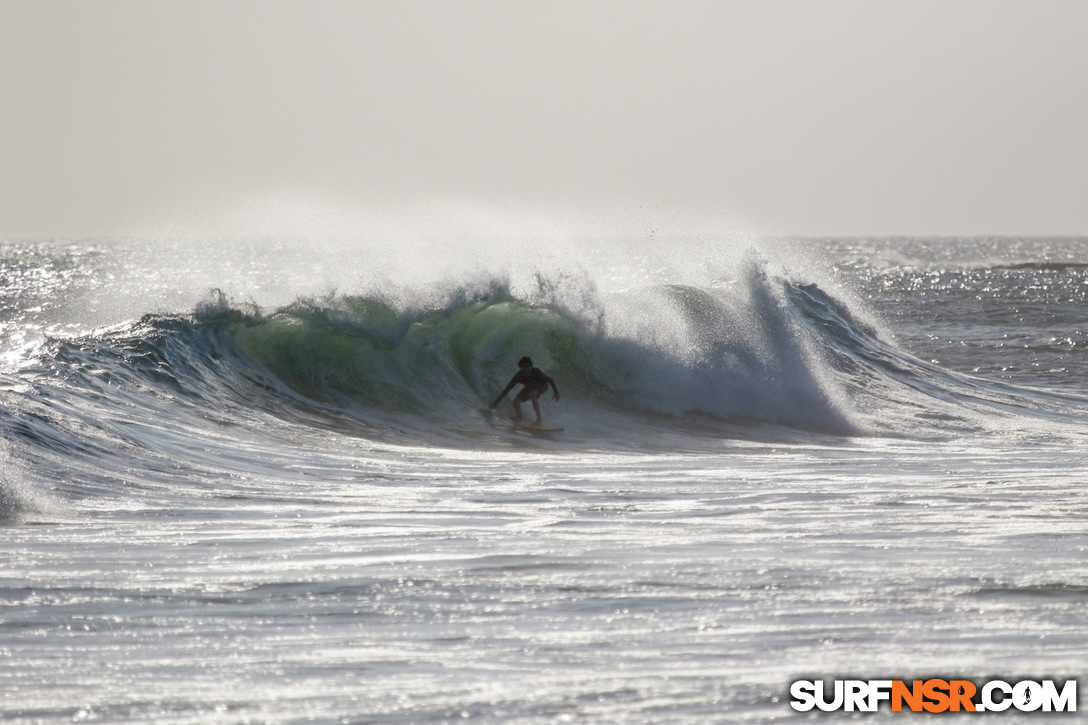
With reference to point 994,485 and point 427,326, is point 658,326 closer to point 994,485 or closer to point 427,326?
point 427,326

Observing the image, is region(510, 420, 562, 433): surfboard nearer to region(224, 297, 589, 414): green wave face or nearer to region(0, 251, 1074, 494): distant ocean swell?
region(0, 251, 1074, 494): distant ocean swell

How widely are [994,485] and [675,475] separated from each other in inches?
86.6

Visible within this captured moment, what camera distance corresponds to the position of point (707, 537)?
5.79 m

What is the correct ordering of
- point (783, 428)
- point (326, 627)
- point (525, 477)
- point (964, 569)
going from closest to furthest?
point (326, 627), point (964, 569), point (525, 477), point (783, 428)

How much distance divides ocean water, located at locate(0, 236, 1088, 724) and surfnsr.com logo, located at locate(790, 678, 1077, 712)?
87 millimetres

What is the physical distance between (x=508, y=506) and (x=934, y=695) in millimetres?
3510

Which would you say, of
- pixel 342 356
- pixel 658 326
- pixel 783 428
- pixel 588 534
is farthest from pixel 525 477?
pixel 658 326

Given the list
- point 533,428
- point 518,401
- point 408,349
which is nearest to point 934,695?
point 533,428

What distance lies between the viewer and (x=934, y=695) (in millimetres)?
3578

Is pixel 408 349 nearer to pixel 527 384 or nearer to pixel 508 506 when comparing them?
pixel 527 384

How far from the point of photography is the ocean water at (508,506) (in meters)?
3.84

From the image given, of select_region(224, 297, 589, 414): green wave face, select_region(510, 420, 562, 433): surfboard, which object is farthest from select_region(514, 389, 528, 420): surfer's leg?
select_region(224, 297, 589, 414): green wave face

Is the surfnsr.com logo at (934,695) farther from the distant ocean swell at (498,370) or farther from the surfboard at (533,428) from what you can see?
the surfboard at (533,428)

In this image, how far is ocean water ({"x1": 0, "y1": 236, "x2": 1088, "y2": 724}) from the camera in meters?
3.84
